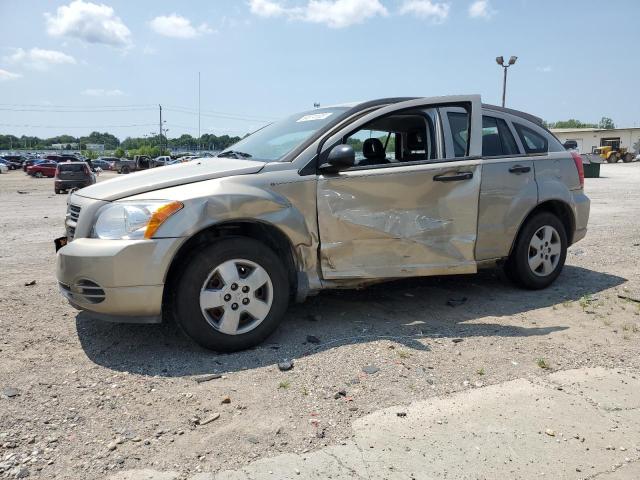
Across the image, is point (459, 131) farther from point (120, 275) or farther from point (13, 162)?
point (13, 162)

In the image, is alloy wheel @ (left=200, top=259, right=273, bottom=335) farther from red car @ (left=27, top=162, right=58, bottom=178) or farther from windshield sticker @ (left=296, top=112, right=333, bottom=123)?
red car @ (left=27, top=162, right=58, bottom=178)

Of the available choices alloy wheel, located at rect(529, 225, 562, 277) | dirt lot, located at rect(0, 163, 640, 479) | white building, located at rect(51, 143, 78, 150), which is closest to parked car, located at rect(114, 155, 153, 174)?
dirt lot, located at rect(0, 163, 640, 479)

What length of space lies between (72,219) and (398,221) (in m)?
2.52

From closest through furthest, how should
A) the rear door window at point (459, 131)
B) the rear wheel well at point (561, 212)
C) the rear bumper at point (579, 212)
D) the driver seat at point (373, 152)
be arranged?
the driver seat at point (373, 152)
the rear door window at point (459, 131)
the rear wheel well at point (561, 212)
the rear bumper at point (579, 212)

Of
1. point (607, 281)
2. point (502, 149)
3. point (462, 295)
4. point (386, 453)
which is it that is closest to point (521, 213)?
point (502, 149)

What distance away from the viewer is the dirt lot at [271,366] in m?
2.74

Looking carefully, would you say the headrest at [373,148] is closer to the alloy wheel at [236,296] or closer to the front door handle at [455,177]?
the front door handle at [455,177]

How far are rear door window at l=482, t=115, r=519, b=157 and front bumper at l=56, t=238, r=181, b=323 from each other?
3.05 metres

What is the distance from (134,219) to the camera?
3623mm

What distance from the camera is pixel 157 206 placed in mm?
3629

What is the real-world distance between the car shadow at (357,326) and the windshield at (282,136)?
4.56 ft

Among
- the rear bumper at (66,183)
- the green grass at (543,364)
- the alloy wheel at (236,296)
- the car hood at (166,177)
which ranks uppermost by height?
the car hood at (166,177)

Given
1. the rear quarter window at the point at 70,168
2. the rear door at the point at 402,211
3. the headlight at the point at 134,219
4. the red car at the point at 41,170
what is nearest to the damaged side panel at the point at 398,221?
the rear door at the point at 402,211

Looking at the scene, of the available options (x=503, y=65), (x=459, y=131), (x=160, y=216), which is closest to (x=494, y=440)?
(x=160, y=216)
